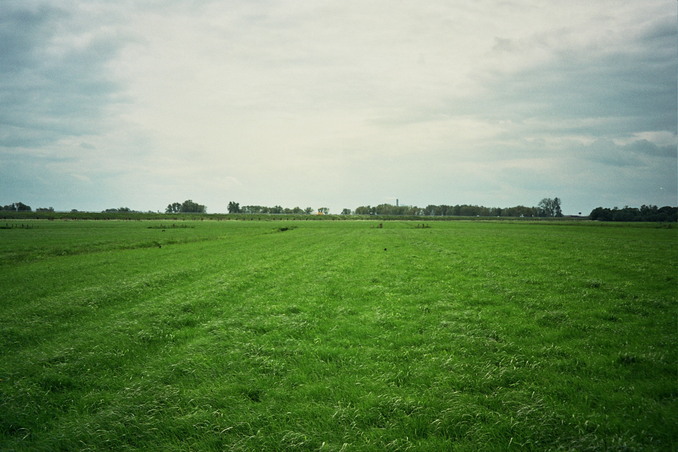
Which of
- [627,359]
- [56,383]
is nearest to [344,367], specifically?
[56,383]

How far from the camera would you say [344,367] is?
966 centimetres

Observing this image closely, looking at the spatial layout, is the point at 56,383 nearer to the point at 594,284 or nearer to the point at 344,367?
the point at 344,367

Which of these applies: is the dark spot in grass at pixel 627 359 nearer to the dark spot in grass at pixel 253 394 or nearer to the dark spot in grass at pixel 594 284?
the dark spot in grass at pixel 253 394

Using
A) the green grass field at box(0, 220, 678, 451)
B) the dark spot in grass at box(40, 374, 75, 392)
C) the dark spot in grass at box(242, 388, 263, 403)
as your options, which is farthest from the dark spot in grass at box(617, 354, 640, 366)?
the dark spot in grass at box(40, 374, 75, 392)

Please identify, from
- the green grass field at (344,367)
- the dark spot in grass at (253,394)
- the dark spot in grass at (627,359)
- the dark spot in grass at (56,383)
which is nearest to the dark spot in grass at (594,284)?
the green grass field at (344,367)

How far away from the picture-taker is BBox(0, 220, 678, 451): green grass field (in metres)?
6.75

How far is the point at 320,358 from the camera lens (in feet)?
33.9

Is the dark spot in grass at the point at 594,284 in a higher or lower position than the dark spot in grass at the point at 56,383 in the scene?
higher

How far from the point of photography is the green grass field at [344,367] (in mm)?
6746

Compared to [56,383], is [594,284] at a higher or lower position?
higher

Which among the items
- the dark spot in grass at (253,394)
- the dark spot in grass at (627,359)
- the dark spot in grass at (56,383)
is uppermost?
the dark spot in grass at (627,359)

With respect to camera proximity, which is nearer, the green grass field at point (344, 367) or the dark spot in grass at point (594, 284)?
the green grass field at point (344, 367)

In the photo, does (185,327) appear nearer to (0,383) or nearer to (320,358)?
(0,383)

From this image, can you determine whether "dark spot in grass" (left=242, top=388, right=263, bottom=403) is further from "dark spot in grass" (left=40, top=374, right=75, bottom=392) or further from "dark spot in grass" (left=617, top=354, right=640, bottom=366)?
"dark spot in grass" (left=617, top=354, right=640, bottom=366)
